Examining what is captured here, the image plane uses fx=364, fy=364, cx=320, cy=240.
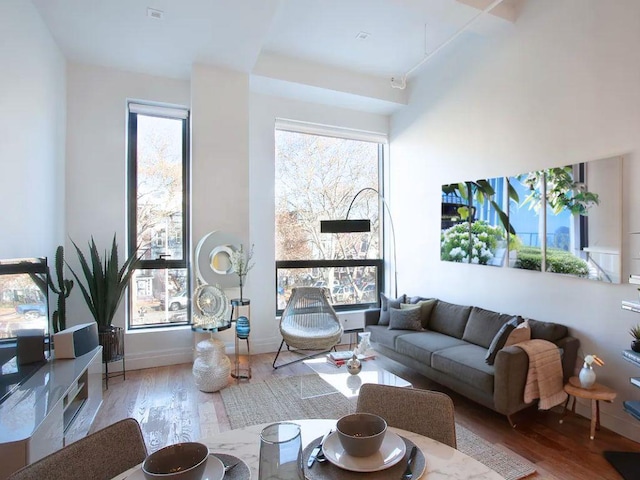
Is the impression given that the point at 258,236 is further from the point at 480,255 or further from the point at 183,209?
the point at 480,255

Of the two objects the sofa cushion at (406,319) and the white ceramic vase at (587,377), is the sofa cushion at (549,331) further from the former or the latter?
the sofa cushion at (406,319)

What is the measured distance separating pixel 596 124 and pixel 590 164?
12.2 inches

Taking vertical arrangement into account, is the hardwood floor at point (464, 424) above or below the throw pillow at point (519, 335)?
below

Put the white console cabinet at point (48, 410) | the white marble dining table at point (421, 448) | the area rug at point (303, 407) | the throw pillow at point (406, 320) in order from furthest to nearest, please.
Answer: the throw pillow at point (406, 320), the area rug at point (303, 407), the white console cabinet at point (48, 410), the white marble dining table at point (421, 448)

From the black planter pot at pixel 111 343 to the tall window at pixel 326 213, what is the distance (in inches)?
73.2

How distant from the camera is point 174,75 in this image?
13.5 ft

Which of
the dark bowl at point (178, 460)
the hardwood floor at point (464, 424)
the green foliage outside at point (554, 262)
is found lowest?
the hardwood floor at point (464, 424)

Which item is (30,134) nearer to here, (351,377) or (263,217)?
(263,217)

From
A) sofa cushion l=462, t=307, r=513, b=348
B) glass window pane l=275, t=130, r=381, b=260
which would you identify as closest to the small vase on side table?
glass window pane l=275, t=130, r=381, b=260

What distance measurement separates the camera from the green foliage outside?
2904mm

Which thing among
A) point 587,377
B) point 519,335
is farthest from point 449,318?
point 587,377

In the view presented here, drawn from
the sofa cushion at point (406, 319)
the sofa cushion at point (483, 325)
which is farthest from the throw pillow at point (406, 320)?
the sofa cushion at point (483, 325)

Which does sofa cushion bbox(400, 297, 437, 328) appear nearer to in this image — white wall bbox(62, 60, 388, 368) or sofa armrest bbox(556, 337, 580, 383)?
sofa armrest bbox(556, 337, 580, 383)

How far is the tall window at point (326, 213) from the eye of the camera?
188 inches
